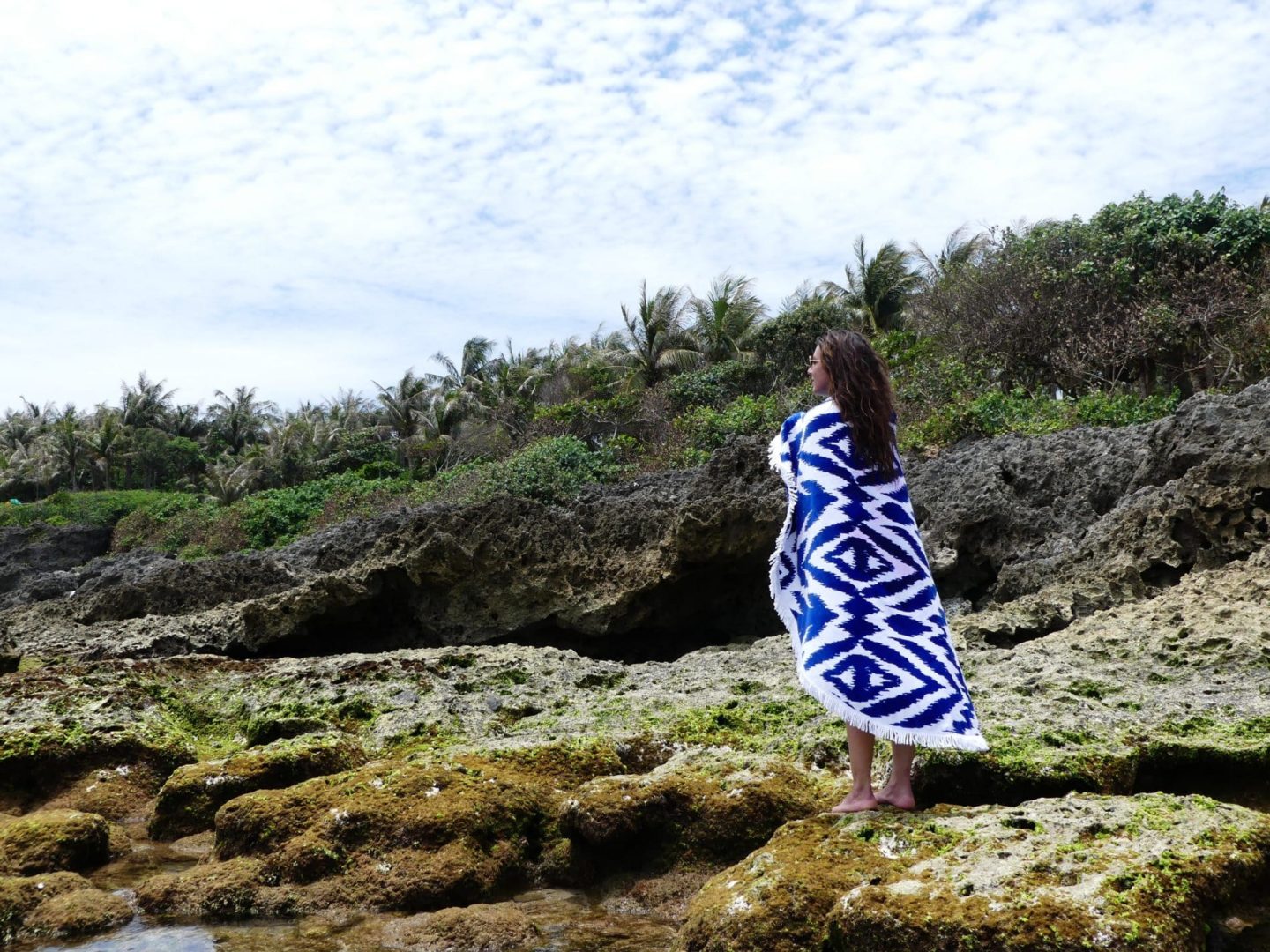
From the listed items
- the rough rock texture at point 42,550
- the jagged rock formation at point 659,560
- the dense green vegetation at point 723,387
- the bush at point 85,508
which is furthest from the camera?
the bush at point 85,508

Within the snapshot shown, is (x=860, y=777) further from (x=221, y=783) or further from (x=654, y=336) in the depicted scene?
(x=654, y=336)

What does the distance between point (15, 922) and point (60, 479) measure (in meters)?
64.1

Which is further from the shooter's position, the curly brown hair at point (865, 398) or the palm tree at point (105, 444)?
the palm tree at point (105, 444)

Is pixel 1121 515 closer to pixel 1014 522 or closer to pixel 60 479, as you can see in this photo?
pixel 1014 522

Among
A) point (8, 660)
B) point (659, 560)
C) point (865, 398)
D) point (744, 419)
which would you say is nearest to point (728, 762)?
point (865, 398)

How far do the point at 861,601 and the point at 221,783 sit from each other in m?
3.57

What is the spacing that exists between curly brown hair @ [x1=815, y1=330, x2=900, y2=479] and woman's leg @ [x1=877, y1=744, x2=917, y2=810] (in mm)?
1039

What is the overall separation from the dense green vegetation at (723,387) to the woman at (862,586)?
11386 millimetres

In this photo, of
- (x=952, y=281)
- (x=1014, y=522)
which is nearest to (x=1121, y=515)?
(x=1014, y=522)

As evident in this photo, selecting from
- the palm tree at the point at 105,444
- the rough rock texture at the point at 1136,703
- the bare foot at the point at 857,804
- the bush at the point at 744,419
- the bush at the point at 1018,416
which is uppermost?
the palm tree at the point at 105,444

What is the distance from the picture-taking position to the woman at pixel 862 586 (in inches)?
144

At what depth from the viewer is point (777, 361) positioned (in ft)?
110

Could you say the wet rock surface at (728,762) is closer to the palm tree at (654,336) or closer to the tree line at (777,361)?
the tree line at (777,361)

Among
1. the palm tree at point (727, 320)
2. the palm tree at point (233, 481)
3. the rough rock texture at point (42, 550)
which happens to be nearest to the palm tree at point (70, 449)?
the palm tree at point (233, 481)
